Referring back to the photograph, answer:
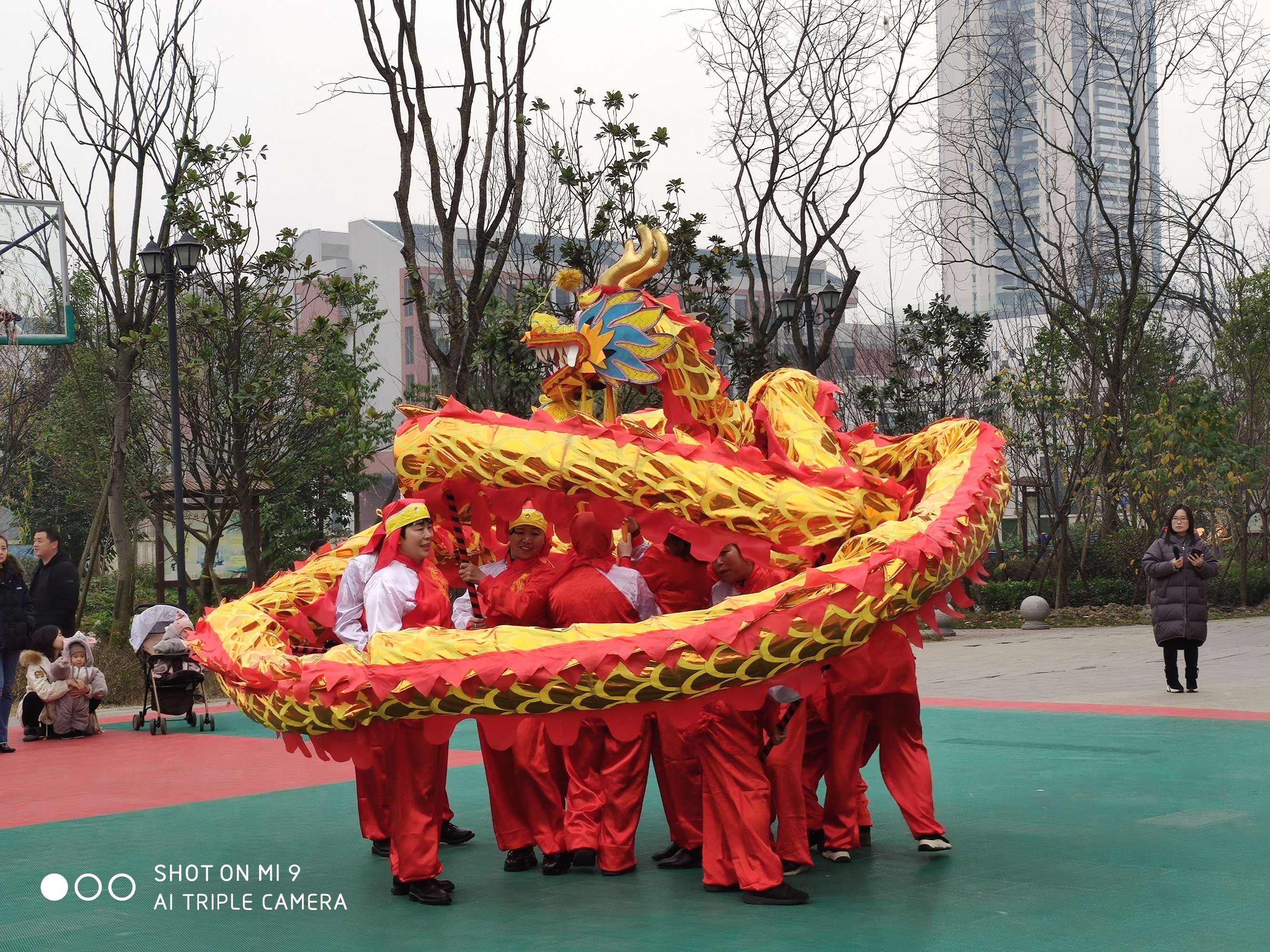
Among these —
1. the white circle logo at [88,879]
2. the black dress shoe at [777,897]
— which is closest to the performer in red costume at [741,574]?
the black dress shoe at [777,897]

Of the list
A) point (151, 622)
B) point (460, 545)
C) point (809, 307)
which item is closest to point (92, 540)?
point (151, 622)

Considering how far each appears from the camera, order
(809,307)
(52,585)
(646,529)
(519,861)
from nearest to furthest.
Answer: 1. (646,529)
2. (519,861)
3. (52,585)
4. (809,307)

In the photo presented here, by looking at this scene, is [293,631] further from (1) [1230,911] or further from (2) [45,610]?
(2) [45,610]

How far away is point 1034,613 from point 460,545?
13299mm

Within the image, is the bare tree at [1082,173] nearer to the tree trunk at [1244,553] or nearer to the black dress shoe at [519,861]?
the tree trunk at [1244,553]

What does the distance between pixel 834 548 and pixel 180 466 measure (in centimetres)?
980

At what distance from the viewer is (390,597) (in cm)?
521

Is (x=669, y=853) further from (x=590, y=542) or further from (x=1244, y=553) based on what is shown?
(x=1244, y=553)

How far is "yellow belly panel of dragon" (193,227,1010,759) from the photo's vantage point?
457cm

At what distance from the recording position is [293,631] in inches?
232

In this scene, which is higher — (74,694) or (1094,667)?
(74,694)

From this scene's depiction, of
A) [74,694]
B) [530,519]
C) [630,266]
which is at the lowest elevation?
[74,694]

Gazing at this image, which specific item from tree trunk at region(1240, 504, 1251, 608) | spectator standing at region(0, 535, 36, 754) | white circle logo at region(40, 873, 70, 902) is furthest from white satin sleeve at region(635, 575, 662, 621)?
tree trunk at region(1240, 504, 1251, 608)

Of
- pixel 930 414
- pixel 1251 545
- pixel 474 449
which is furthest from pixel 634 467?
pixel 1251 545
